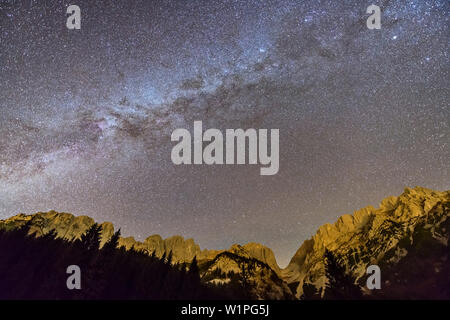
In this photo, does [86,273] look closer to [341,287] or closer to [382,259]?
[341,287]

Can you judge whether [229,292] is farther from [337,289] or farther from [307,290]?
[307,290]

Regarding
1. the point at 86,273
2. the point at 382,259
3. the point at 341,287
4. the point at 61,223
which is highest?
the point at 61,223

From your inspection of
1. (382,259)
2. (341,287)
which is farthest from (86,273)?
Answer: (382,259)

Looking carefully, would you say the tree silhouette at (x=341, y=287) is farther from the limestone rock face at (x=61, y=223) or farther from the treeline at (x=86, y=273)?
the limestone rock face at (x=61, y=223)

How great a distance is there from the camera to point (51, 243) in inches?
A: 3767

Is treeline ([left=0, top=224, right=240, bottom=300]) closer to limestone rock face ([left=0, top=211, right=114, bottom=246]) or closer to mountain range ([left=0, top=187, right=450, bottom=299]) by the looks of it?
mountain range ([left=0, top=187, right=450, bottom=299])

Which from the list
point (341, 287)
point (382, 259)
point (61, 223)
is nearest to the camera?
point (341, 287)

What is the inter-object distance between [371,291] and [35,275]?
16607 centimetres

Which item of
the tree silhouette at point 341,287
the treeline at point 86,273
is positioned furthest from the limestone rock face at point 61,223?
the tree silhouette at point 341,287

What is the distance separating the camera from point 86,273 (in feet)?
202

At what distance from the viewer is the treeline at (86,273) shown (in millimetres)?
65000

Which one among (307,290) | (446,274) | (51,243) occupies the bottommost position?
(307,290)

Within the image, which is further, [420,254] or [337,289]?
[420,254]
